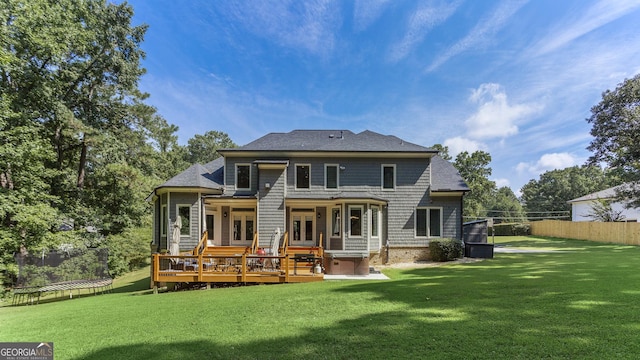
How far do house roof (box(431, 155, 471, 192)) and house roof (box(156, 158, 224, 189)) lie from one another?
477 inches

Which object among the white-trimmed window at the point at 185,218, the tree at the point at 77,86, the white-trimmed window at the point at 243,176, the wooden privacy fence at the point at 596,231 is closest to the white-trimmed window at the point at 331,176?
the white-trimmed window at the point at 243,176

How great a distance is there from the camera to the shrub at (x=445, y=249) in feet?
47.7

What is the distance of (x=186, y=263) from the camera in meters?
11.1

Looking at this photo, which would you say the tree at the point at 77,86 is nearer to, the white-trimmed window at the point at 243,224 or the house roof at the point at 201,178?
the house roof at the point at 201,178

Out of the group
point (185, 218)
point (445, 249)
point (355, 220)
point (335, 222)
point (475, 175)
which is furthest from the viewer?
point (475, 175)

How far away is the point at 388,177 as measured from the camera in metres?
15.7

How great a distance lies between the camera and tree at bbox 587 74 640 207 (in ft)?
68.3

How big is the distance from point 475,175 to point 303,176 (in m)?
31.1

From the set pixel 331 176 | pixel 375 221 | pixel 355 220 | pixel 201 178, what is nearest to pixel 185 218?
pixel 201 178

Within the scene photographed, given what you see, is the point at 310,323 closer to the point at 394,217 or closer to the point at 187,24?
the point at 394,217

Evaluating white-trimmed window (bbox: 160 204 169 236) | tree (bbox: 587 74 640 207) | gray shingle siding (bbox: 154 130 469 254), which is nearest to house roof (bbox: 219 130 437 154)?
gray shingle siding (bbox: 154 130 469 254)

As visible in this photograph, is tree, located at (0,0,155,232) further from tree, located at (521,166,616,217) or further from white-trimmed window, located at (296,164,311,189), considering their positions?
tree, located at (521,166,616,217)

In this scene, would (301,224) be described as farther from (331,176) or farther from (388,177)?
(388,177)

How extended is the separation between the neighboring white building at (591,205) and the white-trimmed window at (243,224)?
1308 inches
